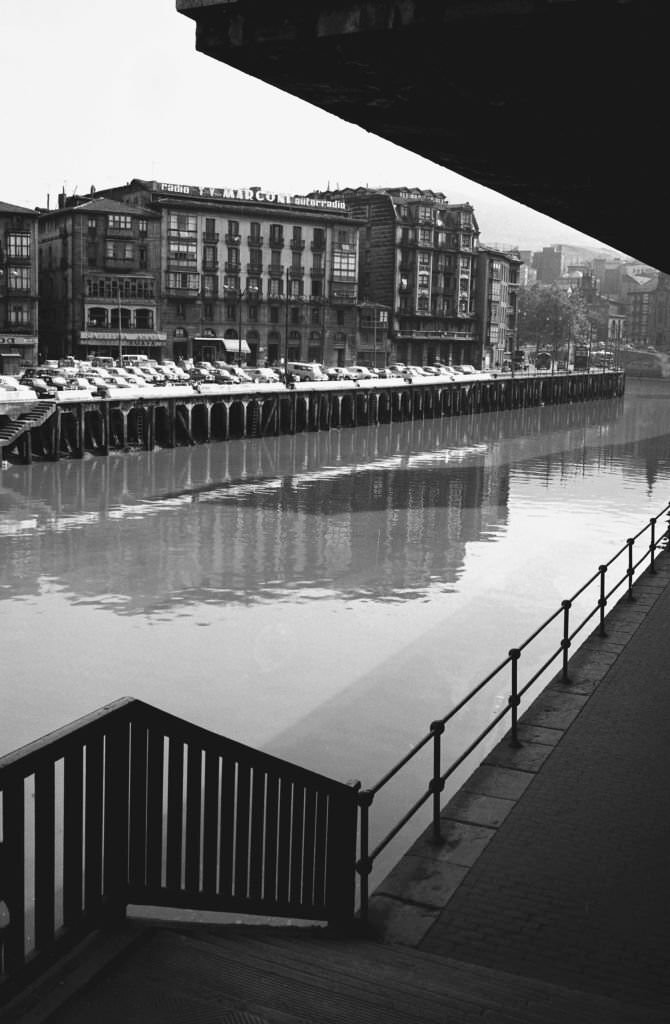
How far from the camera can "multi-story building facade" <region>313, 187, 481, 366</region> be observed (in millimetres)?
114125

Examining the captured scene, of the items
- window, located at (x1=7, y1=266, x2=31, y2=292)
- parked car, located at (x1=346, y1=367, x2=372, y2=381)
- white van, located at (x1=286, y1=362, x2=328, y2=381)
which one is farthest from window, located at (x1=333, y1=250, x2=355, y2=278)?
window, located at (x1=7, y1=266, x2=31, y2=292)

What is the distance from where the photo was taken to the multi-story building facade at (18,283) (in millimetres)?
82562

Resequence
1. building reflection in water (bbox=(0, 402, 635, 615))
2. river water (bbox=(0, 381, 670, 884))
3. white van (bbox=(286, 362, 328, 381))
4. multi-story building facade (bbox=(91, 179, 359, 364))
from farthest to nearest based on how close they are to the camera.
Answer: multi-story building facade (bbox=(91, 179, 359, 364)), white van (bbox=(286, 362, 328, 381)), building reflection in water (bbox=(0, 402, 635, 615)), river water (bbox=(0, 381, 670, 884))

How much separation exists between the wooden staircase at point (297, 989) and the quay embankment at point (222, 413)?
4487 centimetres

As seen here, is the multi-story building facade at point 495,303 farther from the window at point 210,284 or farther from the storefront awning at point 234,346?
the window at point 210,284

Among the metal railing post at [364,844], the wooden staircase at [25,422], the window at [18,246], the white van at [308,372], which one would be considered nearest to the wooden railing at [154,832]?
the metal railing post at [364,844]

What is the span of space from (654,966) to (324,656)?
13.1 meters

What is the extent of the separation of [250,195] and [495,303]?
3827 cm

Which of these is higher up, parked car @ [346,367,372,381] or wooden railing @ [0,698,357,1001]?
parked car @ [346,367,372,381]

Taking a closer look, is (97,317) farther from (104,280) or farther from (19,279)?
(19,279)

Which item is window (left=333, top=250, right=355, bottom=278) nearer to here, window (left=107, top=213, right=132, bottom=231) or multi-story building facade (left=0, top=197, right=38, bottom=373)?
window (left=107, top=213, right=132, bottom=231)

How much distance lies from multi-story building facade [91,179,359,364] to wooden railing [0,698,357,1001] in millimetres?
84960

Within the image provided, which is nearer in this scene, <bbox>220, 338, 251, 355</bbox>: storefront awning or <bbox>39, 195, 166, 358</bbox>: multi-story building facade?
<bbox>39, 195, 166, 358</bbox>: multi-story building facade

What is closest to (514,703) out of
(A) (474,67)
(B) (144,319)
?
(A) (474,67)
